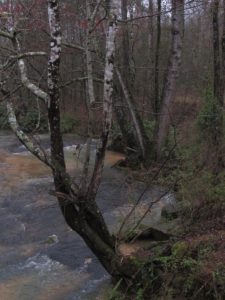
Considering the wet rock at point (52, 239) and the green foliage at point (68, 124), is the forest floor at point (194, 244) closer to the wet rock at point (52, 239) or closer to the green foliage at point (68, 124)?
the wet rock at point (52, 239)

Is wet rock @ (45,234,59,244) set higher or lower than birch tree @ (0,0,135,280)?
lower

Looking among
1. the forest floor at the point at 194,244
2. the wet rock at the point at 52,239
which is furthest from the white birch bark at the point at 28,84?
the wet rock at the point at 52,239

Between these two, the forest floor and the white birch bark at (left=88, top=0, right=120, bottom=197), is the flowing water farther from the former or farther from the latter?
the forest floor

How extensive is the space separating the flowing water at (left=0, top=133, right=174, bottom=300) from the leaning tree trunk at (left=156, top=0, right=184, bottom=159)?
1766 millimetres

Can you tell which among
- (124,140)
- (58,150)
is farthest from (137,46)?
(58,150)

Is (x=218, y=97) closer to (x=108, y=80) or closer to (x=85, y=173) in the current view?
(x=108, y=80)

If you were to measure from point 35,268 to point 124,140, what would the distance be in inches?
346

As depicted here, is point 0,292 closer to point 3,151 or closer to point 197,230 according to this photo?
point 197,230

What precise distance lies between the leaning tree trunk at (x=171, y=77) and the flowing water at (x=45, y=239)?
1.77 meters

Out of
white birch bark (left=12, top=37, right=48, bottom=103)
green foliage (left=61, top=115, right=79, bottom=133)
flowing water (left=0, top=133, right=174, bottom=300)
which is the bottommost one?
flowing water (left=0, top=133, right=174, bottom=300)

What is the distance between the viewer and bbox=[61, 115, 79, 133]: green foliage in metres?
22.9

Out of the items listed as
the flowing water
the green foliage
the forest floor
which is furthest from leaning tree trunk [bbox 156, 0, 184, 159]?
the green foliage

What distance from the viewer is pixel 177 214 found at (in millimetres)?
8773

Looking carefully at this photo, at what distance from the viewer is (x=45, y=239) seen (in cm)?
959
